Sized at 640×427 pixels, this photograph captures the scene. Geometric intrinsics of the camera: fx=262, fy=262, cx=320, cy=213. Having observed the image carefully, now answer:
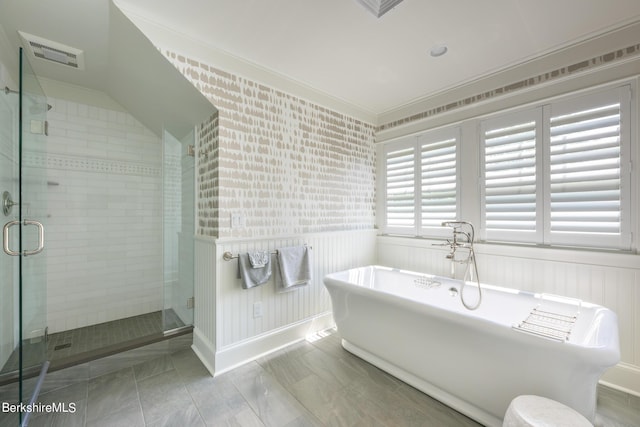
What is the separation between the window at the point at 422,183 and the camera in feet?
9.28

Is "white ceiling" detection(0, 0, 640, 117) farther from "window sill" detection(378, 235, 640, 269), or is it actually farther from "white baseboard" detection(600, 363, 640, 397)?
"white baseboard" detection(600, 363, 640, 397)

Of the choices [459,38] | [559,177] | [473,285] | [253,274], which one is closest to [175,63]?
[253,274]

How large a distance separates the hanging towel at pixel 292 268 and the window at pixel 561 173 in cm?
179

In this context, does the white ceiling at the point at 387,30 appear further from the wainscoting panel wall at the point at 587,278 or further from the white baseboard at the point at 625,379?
the white baseboard at the point at 625,379

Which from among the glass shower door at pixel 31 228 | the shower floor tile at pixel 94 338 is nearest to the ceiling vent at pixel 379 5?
the glass shower door at pixel 31 228

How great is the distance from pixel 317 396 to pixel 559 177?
2.56 m

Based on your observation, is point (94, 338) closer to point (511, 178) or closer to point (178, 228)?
point (178, 228)

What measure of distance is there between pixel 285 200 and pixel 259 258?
637mm

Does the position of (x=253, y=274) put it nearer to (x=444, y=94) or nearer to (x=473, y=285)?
(x=473, y=285)

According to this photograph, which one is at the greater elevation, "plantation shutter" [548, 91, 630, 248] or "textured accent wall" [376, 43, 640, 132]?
"textured accent wall" [376, 43, 640, 132]

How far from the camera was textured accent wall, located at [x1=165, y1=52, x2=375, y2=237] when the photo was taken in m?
2.22

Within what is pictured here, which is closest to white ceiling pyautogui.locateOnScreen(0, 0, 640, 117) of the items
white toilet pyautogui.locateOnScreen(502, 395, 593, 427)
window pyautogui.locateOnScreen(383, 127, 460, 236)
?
window pyautogui.locateOnScreen(383, 127, 460, 236)

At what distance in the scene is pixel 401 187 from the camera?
3291 mm

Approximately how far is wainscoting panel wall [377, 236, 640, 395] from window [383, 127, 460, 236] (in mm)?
579
